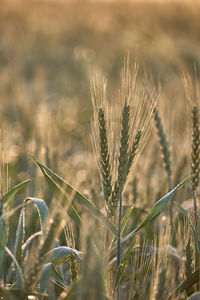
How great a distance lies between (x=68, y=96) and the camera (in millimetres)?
5789

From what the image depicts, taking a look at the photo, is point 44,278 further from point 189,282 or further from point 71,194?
point 189,282

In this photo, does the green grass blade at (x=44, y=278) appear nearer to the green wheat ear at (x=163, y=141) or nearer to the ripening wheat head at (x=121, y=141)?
the ripening wheat head at (x=121, y=141)

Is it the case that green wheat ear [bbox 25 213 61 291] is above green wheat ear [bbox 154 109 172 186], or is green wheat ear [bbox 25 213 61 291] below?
below

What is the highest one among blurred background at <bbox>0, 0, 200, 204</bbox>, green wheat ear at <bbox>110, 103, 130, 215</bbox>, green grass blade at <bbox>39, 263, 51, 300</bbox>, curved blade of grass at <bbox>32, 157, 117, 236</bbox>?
blurred background at <bbox>0, 0, 200, 204</bbox>

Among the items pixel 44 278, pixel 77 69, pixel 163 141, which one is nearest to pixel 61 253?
pixel 44 278

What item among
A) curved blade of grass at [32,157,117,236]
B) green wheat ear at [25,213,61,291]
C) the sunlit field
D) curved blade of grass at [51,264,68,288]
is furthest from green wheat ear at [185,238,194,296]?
green wheat ear at [25,213,61,291]

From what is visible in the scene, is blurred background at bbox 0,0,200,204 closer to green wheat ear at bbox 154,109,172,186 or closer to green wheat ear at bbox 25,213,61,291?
green wheat ear at bbox 154,109,172,186

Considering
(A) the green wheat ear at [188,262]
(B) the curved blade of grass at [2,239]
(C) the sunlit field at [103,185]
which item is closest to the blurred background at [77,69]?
(C) the sunlit field at [103,185]

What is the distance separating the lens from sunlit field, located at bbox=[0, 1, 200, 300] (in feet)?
3.59

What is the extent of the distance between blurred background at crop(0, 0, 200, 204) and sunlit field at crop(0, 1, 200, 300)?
2 centimetres

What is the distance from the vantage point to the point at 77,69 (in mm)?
5941

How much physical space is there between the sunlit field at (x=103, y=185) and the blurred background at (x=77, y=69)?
0.02m

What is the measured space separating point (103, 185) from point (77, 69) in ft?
16.4

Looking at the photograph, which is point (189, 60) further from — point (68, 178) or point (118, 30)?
point (118, 30)
